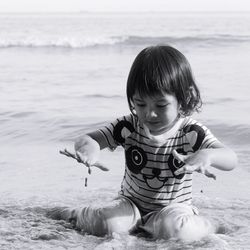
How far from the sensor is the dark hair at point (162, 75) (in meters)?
2.79

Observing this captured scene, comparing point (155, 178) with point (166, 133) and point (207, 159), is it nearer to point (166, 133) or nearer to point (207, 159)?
point (166, 133)

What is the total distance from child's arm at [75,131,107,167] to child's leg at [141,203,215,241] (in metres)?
0.44

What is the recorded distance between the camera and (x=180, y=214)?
287cm

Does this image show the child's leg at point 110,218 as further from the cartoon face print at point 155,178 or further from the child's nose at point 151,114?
the child's nose at point 151,114

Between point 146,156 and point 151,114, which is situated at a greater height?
point 151,114

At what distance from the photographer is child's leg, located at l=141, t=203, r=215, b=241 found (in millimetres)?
2828

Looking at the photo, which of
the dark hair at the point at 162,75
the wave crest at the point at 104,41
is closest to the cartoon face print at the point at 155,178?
the dark hair at the point at 162,75

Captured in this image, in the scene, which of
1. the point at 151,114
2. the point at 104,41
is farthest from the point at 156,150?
the point at 104,41

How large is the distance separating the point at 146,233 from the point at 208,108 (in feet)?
11.9

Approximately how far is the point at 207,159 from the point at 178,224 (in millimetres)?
414

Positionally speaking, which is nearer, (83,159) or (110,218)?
(83,159)

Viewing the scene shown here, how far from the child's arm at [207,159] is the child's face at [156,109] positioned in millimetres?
256

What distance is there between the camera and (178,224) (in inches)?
111

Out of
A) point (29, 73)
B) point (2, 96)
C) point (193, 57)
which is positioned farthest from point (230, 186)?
point (193, 57)
